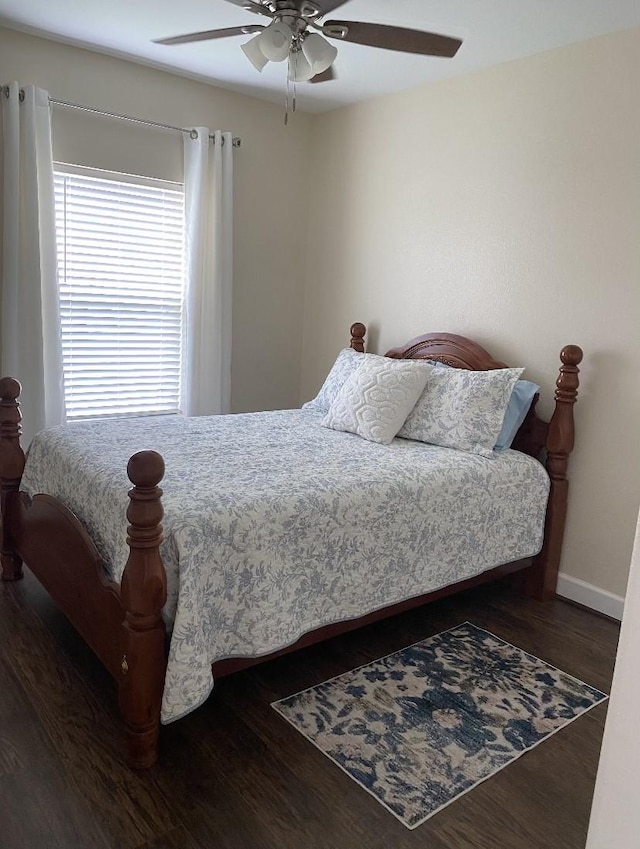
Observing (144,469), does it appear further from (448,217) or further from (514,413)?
(448,217)

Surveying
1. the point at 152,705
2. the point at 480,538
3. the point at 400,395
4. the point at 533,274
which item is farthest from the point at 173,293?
the point at 152,705

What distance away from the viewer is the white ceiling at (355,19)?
2666mm

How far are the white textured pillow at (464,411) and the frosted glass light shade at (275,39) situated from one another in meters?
1.61

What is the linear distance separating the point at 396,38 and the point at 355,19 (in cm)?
71

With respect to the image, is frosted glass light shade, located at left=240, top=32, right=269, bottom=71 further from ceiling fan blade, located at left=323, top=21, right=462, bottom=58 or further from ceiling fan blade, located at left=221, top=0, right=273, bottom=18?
ceiling fan blade, located at left=323, top=21, right=462, bottom=58

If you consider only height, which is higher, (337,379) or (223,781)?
(337,379)

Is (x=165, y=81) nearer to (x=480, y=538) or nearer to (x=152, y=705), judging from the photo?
(x=480, y=538)

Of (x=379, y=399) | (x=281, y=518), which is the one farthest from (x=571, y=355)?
(x=281, y=518)

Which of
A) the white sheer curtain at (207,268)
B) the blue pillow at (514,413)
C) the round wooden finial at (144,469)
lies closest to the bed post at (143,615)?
the round wooden finial at (144,469)

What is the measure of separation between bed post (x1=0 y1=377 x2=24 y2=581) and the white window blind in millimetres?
925

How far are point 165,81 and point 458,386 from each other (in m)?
2.47

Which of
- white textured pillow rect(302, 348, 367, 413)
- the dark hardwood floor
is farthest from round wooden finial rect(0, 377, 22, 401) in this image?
white textured pillow rect(302, 348, 367, 413)

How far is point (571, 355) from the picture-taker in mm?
2926

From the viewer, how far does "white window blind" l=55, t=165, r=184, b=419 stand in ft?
11.8
